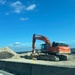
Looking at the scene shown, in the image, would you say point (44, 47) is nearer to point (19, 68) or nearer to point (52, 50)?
point (52, 50)

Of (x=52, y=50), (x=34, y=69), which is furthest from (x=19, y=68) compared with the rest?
(x=52, y=50)

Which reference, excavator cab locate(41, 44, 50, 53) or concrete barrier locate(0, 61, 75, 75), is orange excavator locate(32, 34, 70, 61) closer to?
excavator cab locate(41, 44, 50, 53)

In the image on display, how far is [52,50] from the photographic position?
3978 centimetres

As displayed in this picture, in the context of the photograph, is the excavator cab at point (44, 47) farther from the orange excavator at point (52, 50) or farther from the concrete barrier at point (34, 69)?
the concrete barrier at point (34, 69)

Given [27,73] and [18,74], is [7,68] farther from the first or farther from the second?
[27,73]

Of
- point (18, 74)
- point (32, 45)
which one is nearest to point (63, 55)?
point (32, 45)

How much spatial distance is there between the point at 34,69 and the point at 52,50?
2404 centimetres

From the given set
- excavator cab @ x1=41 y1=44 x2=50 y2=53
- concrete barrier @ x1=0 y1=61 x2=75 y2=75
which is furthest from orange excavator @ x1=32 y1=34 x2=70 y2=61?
concrete barrier @ x1=0 y1=61 x2=75 y2=75

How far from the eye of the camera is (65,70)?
38.2 ft

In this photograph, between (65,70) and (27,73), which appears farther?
(27,73)

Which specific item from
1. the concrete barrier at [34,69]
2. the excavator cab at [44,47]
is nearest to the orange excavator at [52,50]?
the excavator cab at [44,47]

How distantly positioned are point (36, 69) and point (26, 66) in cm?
214

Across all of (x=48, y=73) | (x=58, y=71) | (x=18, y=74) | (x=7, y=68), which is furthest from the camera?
(x=7, y=68)

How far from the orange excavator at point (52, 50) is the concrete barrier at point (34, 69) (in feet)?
50.8
